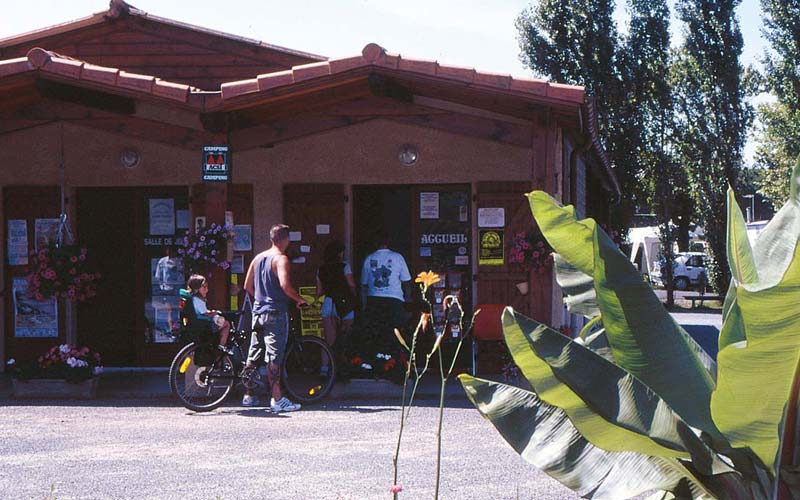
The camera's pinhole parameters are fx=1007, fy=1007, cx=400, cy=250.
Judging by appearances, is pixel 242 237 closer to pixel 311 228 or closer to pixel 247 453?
→ pixel 311 228

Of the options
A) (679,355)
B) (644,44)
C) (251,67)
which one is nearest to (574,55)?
(644,44)

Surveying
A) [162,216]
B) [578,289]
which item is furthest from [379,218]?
[578,289]

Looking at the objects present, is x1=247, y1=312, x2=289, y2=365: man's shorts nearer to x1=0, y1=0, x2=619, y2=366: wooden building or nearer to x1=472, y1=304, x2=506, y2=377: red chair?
x1=0, y1=0, x2=619, y2=366: wooden building

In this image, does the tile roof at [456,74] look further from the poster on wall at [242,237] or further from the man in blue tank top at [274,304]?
the poster on wall at [242,237]

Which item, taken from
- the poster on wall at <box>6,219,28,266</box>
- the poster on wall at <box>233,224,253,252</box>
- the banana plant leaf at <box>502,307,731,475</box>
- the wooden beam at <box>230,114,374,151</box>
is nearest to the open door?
the poster on wall at <box>233,224,253,252</box>

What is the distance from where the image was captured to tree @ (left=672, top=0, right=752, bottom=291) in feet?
94.5

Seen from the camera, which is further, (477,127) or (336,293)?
(477,127)

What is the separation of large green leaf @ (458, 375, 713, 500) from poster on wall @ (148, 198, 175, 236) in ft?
35.0

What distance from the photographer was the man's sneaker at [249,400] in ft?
31.4

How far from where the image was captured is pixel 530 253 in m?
11.2

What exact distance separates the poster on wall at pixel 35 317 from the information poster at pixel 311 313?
2.98m

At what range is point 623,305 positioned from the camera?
5.60 ft

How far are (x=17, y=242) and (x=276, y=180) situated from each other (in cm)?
325

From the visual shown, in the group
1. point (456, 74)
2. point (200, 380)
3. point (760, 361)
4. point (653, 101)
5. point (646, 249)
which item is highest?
point (653, 101)
